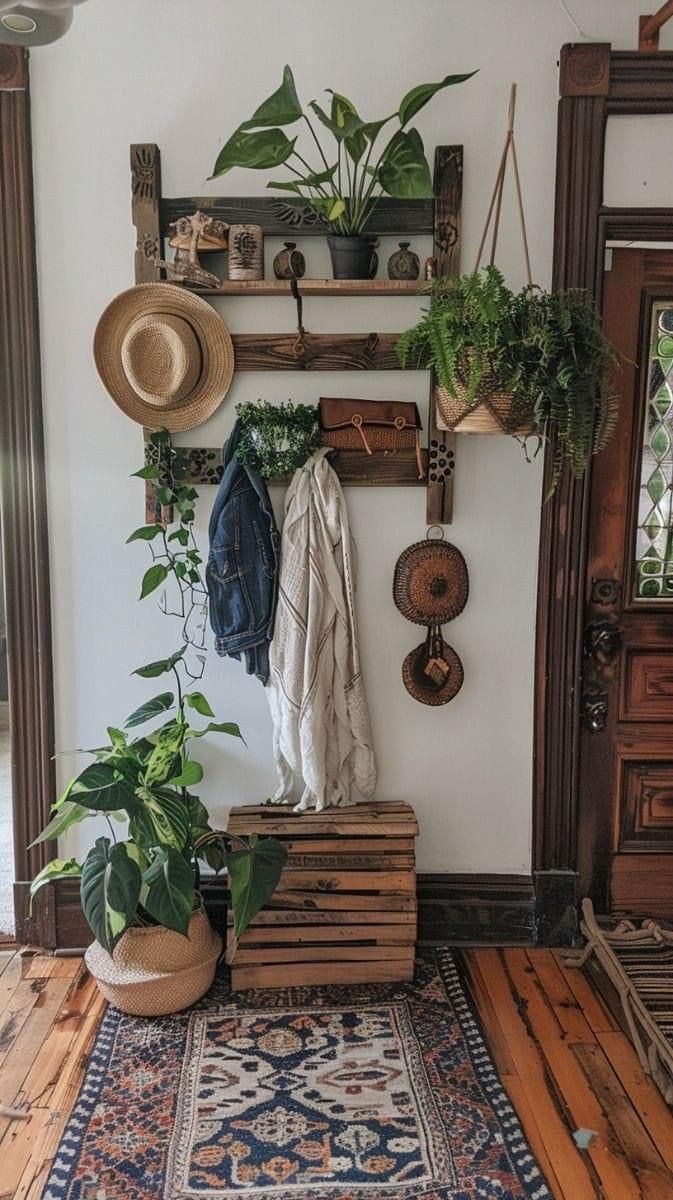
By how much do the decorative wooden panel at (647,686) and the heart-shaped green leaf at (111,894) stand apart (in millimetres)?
1503

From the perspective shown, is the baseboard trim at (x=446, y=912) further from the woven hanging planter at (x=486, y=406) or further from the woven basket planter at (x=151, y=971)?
the woven hanging planter at (x=486, y=406)

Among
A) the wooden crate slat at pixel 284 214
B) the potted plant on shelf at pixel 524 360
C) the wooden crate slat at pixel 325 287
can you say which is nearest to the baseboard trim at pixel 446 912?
the potted plant on shelf at pixel 524 360

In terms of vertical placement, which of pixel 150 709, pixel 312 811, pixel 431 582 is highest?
pixel 431 582

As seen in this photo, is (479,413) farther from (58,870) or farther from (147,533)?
(58,870)

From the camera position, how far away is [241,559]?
252 cm

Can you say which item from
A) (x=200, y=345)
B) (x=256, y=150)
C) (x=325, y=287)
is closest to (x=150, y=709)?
(x=200, y=345)

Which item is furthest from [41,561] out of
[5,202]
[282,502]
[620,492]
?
[620,492]

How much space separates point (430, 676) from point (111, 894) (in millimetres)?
1059

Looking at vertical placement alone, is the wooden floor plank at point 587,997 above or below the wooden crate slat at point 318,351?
below

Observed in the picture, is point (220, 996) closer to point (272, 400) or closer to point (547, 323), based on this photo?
point (272, 400)

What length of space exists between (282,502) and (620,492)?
990 mm

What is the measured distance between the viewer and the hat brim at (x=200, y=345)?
2.46 m

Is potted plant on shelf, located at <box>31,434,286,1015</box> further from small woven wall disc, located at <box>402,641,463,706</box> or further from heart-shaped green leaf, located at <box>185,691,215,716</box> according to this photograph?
small woven wall disc, located at <box>402,641,463,706</box>

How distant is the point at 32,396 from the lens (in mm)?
2529
